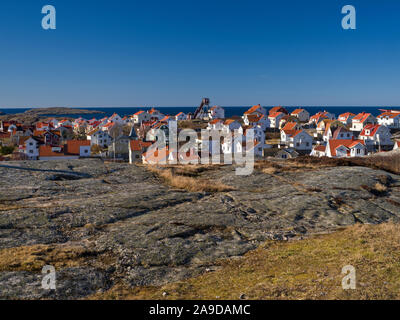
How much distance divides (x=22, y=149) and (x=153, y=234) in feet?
255

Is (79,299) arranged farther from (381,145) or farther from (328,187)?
(381,145)

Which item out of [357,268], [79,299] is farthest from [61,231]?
[357,268]

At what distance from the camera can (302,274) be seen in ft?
38.5

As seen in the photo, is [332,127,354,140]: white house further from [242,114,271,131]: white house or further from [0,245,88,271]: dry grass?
[0,245,88,271]: dry grass

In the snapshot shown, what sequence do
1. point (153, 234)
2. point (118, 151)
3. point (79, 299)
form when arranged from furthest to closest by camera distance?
point (118, 151), point (153, 234), point (79, 299)

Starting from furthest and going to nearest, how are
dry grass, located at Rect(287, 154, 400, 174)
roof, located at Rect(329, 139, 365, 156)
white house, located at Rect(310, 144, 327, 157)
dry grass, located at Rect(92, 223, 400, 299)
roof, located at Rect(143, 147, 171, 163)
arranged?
white house, located at Rect(310, 144, 327, 157)
roof, located at Rect(329, 139, 365, 156)
roof, located at Rect(143, 147, 171, 163)
dry grass, located at Rect(287, 154, 400, 174)
dry grass, located at Rect(92, 223, 400, 299)

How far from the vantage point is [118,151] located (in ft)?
259

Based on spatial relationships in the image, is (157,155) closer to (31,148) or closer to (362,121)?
(31,148)

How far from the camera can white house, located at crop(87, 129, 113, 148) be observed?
4155 inches

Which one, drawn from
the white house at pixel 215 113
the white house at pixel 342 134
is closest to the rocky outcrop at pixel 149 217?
the white house at pixel 342 134

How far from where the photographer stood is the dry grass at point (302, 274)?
32.8 ft

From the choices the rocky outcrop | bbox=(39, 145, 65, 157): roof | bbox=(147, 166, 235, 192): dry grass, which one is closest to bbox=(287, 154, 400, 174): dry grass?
the rocky outcrop

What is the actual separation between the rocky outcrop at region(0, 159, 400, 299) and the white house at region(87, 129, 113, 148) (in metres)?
76.2

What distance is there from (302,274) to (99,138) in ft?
339
